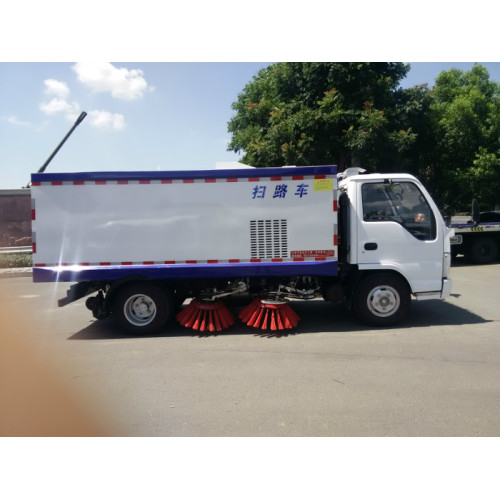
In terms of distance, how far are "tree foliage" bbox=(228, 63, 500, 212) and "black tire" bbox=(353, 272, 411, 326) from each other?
7232 mm

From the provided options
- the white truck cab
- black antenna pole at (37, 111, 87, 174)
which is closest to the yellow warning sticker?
the white truck cab

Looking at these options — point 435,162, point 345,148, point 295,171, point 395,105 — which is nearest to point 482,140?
point 435,162

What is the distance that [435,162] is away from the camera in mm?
15859

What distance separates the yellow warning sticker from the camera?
18.7 feet

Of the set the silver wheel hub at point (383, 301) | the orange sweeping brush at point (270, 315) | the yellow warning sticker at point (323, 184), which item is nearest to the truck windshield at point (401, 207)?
the yellow warning sticker at point (323, 184)

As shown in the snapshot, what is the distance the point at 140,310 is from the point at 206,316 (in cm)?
101

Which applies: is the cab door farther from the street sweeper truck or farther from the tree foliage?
the tree foliage

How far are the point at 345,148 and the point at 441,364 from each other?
31.4 feet

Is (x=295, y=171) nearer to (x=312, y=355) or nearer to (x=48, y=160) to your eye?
(x=312, y=355)

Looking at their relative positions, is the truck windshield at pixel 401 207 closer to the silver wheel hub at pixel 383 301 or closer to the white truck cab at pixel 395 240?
the white truck cab at pixel 395 240

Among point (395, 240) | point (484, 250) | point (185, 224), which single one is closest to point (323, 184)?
point (395, 240)

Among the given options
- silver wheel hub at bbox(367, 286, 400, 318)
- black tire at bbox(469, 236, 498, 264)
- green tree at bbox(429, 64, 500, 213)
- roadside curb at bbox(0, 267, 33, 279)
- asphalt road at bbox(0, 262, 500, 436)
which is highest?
green tree at bbox(429, 64, 500, 213)

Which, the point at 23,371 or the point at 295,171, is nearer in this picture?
the point at 23,371

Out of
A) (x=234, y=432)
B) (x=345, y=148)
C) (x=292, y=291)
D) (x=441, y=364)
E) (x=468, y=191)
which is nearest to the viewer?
(x=234, y=432)
